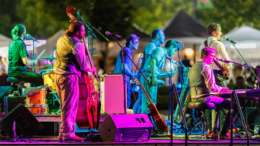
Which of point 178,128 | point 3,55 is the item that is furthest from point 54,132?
point 3,55

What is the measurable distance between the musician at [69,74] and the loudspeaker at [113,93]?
1.22 metres

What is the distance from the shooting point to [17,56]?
24.3ft

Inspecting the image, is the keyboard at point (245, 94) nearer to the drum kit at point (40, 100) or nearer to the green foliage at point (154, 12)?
the drum kit at point (40, 100)

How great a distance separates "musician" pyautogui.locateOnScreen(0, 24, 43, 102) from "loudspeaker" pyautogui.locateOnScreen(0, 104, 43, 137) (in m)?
1.31

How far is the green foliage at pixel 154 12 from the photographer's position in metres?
48.6

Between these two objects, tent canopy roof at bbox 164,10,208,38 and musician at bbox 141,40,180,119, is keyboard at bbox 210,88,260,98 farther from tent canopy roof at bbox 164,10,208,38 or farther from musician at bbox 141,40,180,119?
tent canopy roof at bbox 164,10,208,38

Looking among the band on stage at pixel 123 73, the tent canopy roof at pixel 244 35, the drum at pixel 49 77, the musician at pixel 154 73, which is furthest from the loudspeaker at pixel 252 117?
the tent canopy roof at pixel 244 35

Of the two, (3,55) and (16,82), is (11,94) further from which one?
(3,55)

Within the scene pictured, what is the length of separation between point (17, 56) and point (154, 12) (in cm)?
4543

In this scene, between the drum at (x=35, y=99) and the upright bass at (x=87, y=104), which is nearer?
the upright bass at (x=87, y=104)

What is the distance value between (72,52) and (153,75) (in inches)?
70.2

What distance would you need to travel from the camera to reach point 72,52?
5.93 metres

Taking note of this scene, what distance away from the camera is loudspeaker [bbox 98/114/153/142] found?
583 cm

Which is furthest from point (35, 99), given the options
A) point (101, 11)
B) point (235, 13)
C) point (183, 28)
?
point (235, 13)
